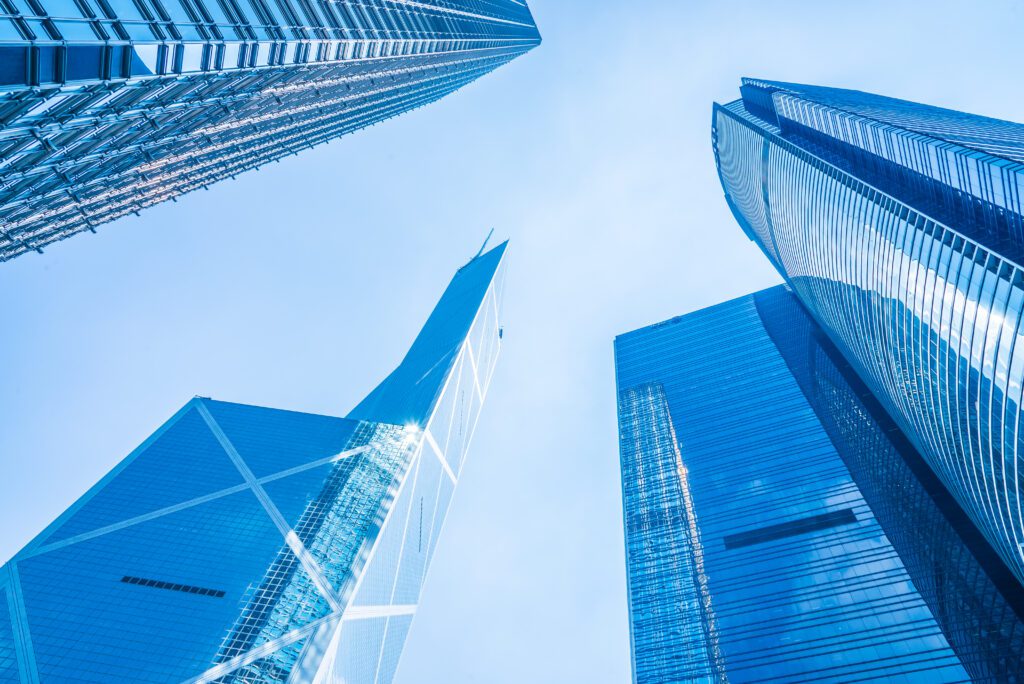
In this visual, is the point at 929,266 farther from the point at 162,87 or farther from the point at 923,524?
the point at 162,87

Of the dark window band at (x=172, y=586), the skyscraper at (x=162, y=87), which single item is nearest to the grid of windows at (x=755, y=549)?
the dark window band at (x=172, y=586)

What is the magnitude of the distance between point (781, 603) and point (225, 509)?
242ft

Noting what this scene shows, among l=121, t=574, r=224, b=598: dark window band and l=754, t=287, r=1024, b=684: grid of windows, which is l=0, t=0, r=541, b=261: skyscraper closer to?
l=121, t=574, r=224, b=598: dark window band

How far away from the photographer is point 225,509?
8119cm

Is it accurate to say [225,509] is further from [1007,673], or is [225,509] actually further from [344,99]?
[1007,673]

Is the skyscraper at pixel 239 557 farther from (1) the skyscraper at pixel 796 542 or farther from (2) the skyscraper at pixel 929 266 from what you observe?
(2) the skyscraper at pixel 929 266

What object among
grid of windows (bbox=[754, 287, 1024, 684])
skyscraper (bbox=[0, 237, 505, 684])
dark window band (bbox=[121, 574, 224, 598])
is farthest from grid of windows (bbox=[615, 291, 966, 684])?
dark window band (bbox=[121, 574, 224, 598])

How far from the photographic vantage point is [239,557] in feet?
244

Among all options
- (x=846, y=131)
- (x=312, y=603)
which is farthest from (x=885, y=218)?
(x=312, y=603)

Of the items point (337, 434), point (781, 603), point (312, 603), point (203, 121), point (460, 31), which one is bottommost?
point (781, 603)

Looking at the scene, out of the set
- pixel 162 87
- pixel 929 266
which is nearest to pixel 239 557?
pixel 162 87

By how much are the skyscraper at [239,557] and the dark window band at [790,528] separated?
162ft

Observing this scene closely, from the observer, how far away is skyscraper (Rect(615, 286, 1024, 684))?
6253cm

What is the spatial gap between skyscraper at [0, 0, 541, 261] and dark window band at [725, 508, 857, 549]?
7349cm
